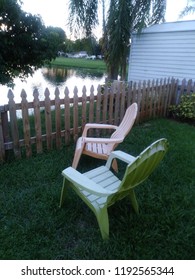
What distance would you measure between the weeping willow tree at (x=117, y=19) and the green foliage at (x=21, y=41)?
2497 mm

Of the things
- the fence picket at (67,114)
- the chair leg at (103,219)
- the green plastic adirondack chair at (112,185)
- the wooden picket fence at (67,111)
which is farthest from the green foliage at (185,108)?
the chair leg at (103,219)

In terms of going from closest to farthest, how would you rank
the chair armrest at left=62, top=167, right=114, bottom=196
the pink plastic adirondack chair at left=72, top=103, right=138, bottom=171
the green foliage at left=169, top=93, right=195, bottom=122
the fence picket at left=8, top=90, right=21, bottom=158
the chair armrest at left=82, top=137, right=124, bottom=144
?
1. the chair armrest at left=62, top=167, right=114, bottom=196
2. the chair armrest at left=82, top=137, right=124, bottom=144
3. the pink plastic adirondack chair at left=72, top=103, right=138, bottom=171
4. the fence picket at left=8, top=90, right=21, bottom=158
5. the green foliage at left=169, top=93, right=195, bottom=122

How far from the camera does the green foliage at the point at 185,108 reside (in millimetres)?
5906

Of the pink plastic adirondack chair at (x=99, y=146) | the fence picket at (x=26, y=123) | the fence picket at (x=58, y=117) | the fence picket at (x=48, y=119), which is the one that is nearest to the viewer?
the pink plastic adirondack chair at (x=99, y=146)

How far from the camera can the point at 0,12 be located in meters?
4.62

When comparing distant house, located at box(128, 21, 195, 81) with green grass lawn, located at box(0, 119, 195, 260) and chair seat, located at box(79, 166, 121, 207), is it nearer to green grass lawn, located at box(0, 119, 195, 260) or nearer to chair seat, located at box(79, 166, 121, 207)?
green grass lawn, located at box(0, 119, 195, 260)

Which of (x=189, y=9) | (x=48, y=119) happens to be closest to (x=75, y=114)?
(x=48, y=119)

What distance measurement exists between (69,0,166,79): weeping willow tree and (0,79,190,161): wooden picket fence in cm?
269

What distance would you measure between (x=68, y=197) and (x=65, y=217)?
349 millimetres

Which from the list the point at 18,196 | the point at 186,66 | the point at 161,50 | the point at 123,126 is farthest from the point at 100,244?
the point at 161,50

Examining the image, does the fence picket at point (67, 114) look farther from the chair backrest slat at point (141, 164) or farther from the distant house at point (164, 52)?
the distant house at point (164, 52)

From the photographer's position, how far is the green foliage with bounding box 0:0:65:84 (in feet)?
15.6

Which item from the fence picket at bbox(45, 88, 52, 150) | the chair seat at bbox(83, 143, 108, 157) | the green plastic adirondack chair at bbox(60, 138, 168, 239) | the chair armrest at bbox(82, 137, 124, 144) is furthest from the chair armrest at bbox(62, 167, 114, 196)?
the fence picket at bbox(45, 88, 52, 150)

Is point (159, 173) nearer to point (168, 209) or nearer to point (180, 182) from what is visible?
point (180, 182)
